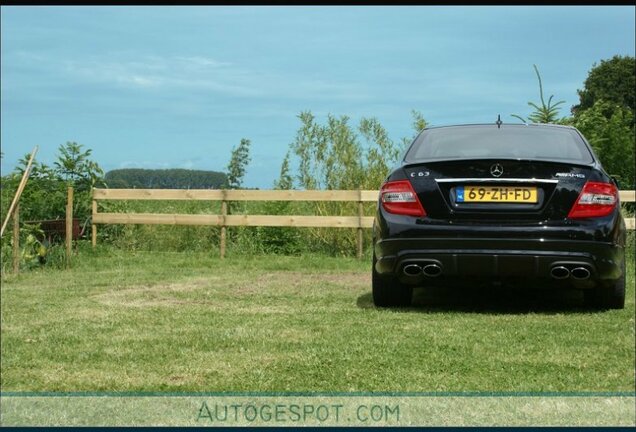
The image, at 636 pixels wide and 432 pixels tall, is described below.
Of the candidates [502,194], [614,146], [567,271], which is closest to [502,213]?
[502,194]

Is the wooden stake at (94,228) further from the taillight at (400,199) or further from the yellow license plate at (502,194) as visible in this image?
the yellow license plate at (502,194)

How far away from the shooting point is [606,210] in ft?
17.0

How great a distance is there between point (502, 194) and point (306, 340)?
61.0 inches

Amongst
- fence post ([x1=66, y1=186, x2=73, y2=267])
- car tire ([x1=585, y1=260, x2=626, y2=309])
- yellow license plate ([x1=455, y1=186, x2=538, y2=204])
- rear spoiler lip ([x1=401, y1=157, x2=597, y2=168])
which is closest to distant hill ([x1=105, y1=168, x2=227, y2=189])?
rear spoiler lip ([x1=401, y1=157, x2=597, y2=168])

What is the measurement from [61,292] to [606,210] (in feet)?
17.7

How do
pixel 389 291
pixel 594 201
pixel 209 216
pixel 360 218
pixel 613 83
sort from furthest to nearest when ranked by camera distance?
pixel 613 83 → pixel 209 216 → pixel 360 218 → pixel 389 291 → pixel 594 201

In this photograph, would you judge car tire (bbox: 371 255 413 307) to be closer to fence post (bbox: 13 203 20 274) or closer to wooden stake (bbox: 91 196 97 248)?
fence post (bbox: 13 203 20 274)

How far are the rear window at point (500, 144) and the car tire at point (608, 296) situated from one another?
105 cm

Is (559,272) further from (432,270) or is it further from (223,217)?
(223,217)

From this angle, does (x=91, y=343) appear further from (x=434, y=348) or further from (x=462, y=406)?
(x=462, y=406)

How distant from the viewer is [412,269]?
528cm

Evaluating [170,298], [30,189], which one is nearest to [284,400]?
[170,298]

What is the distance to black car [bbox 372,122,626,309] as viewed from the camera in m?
4.98

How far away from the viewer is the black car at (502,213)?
4.98m
